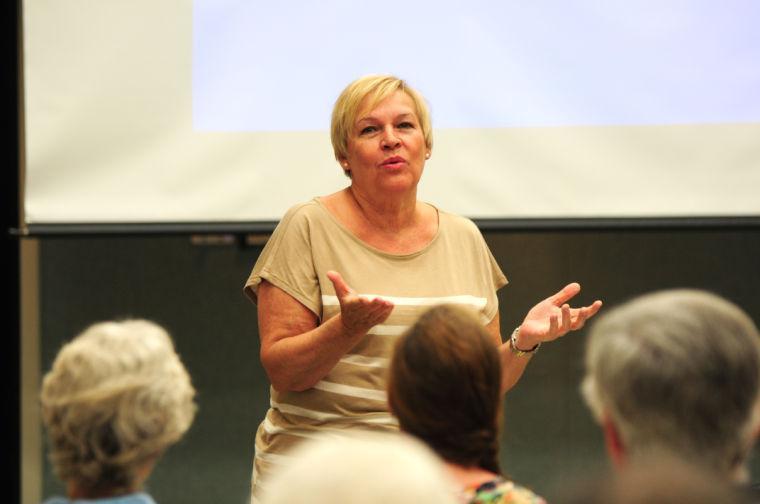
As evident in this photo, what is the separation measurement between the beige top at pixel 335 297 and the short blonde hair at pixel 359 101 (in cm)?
14

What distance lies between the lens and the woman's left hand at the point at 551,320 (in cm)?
192

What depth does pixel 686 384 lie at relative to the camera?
1.05 metres

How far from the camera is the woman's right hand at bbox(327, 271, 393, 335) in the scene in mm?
1690

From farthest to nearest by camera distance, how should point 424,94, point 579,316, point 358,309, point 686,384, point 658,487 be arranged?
point 424,94 < point 579,316 < point 358,309 < point 686,384 < point 658,487

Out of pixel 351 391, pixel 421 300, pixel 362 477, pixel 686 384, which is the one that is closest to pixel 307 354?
Answer: pixel 351 391

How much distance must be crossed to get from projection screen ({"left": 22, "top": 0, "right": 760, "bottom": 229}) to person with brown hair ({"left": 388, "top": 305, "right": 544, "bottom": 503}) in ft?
4.84

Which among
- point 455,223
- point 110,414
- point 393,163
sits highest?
point 393,163

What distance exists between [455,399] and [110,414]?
0.43 metres

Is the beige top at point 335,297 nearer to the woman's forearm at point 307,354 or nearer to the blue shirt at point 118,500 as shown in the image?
the woman's forearm at point 307,354

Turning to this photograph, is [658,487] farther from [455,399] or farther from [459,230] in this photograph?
[459,230]

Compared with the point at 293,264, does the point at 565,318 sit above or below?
below

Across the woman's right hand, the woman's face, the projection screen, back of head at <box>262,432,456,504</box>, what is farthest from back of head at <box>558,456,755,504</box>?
the projection screen

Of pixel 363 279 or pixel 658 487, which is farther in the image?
pixel 363 279

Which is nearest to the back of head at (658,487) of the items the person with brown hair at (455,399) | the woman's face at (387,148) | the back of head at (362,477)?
the back of head at (362,477)
